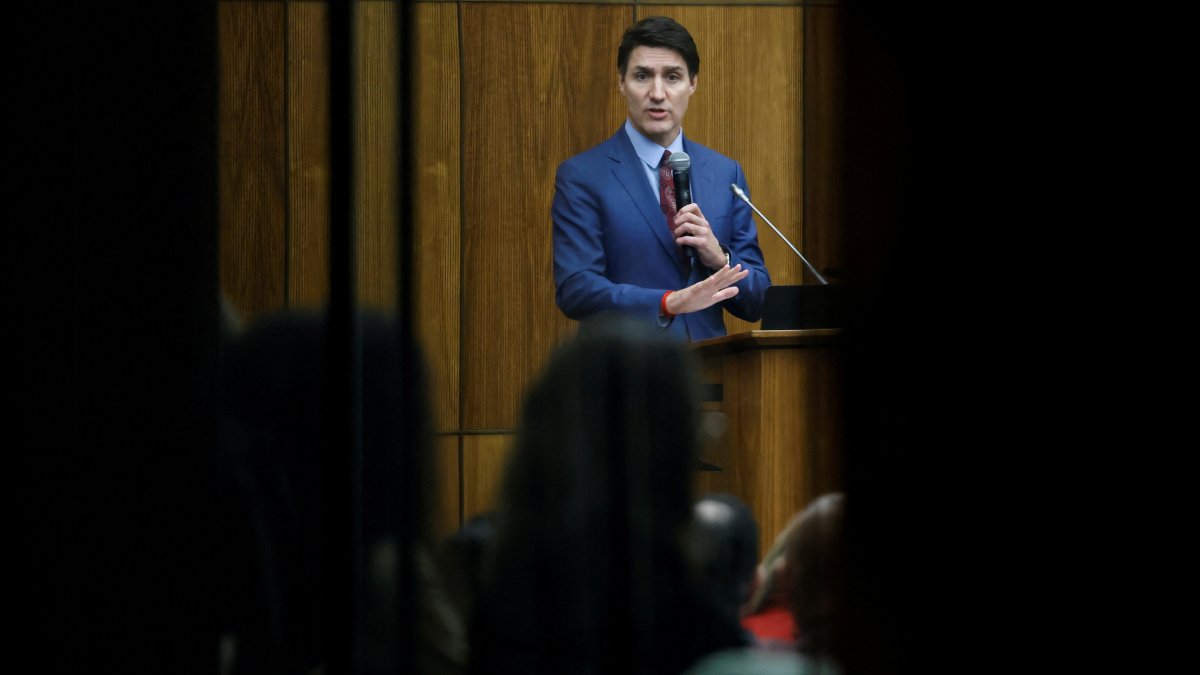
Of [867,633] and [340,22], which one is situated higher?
[340,22]

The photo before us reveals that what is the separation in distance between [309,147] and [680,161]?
1.60ft

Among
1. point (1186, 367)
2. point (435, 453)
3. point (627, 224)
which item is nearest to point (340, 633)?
point (435, 453)

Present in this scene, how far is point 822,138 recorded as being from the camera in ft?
4.13

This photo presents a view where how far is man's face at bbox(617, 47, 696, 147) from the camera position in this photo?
1.30 m

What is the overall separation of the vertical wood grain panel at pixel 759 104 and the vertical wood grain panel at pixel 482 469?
1.06 feet

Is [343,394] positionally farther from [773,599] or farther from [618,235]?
[773,599]

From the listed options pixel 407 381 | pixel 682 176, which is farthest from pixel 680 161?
pixel 407 381

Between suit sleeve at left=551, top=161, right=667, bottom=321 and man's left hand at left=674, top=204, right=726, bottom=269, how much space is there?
0.28ft

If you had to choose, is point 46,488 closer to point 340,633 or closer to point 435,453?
point 340,633

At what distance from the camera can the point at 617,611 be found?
4.34ft

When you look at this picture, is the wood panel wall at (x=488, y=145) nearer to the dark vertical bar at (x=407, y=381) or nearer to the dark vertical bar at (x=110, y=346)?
the dark vertical bar at (x=407, y=381)

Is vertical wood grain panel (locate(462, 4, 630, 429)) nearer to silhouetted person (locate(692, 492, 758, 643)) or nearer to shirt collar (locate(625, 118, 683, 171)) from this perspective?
shirt collar (locate(625, 118, 683, 171))

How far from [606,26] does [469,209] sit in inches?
10.8

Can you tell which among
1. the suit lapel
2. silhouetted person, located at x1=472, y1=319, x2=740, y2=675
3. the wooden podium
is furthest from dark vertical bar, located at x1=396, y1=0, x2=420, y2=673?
the wooden podium
